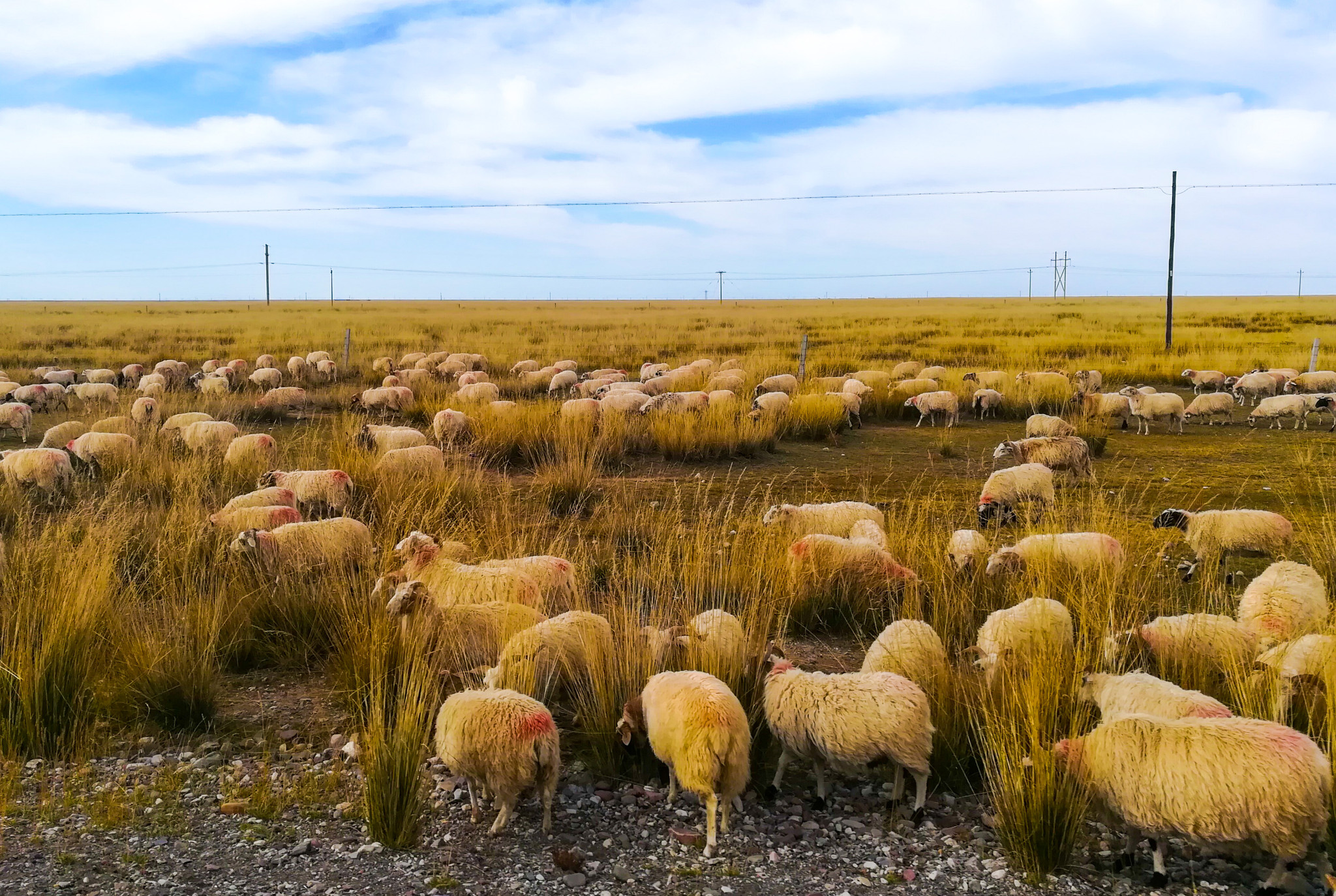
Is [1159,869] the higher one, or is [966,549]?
[966,549]

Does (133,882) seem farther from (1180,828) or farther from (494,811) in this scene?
(1180,828)

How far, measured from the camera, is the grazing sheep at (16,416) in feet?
48.4

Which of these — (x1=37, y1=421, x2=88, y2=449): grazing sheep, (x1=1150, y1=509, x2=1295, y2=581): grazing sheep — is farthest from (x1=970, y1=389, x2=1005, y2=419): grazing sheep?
(x1=37, y1=421, x2=88, y2=449): grazing sheep

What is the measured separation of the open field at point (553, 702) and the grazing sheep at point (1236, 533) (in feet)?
0.90

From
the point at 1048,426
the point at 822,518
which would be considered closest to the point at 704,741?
the point at 822,518

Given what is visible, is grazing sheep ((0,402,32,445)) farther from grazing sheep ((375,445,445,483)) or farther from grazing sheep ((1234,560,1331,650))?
grazing sheep ((1234,560,1331,650))

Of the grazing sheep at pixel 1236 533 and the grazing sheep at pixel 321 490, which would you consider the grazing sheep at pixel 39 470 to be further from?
the grazing sheep at pixel 1236 533

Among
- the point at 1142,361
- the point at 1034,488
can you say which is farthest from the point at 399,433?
the point at 1142,361

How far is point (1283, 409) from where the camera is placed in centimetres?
1675

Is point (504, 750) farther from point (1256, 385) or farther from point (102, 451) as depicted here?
point (1256, 385)

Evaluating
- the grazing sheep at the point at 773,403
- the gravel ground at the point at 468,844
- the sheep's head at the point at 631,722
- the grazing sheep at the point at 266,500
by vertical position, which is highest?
the grazing sheep at the point at 773,403

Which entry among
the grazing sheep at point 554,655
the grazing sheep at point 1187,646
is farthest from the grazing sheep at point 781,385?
the grazing sheep at point 554,655

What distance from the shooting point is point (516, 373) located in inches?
982

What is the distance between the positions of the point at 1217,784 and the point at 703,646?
2.41m
